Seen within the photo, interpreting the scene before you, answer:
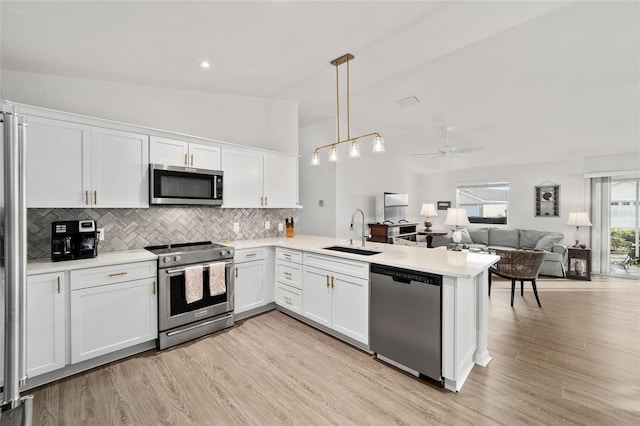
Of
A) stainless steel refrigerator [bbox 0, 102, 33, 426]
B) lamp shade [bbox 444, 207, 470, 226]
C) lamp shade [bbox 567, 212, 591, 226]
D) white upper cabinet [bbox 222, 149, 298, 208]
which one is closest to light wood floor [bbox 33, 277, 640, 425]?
stainless steel refrigerator [bbox 0, 102, 33, 426]

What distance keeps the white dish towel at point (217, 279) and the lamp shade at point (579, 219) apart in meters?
6.77

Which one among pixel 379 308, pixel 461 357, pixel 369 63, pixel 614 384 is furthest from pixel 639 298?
pixel 369 63

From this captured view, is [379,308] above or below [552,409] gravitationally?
above

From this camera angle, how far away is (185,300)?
282 cm

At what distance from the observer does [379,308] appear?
2467 mm

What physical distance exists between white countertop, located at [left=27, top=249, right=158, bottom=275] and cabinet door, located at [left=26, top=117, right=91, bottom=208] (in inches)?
19.4

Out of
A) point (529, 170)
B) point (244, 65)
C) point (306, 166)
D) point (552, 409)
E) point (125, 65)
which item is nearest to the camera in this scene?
point (552, 409)

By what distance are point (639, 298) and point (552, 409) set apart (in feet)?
13.3

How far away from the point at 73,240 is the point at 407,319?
9.65 feet

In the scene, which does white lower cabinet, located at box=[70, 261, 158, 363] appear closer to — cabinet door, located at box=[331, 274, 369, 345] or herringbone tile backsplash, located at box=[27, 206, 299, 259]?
herringbone tile backsplash, located at box=[27, 206, 299, 259]

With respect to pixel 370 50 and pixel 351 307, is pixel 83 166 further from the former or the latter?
pixel 370 50

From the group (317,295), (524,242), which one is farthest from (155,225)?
(524,242)

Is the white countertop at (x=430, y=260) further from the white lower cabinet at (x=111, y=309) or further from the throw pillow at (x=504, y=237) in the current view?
the throw pillow at (x=504, y=237)

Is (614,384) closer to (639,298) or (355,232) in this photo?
(639,298)
